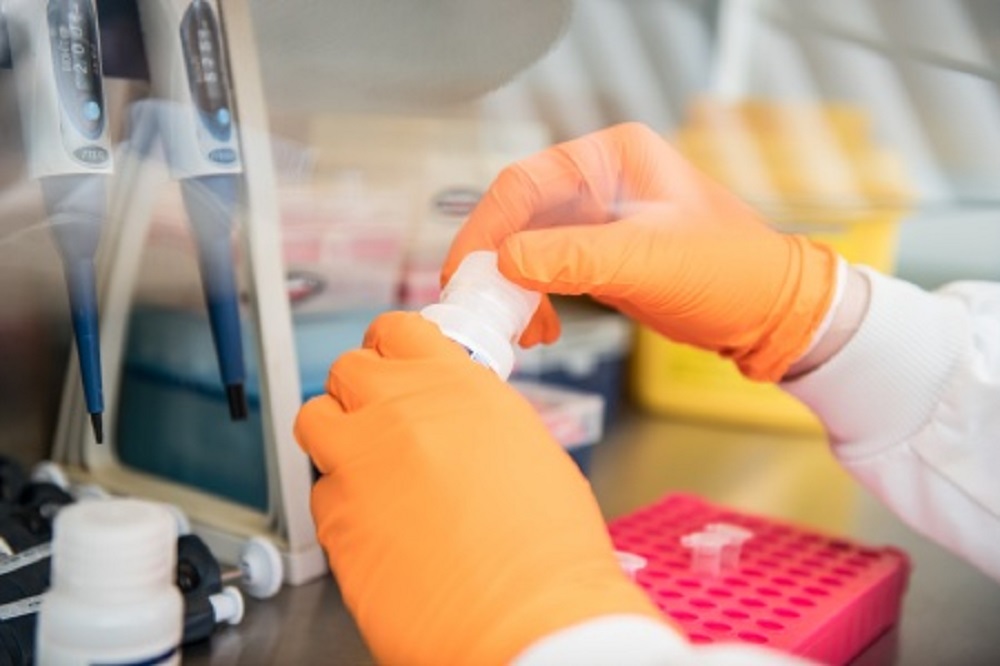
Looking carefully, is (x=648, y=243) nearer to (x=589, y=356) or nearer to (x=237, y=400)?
(x=237, y=400)

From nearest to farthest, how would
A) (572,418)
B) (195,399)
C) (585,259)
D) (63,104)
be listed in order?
(63,104) → (585,259) → (195,399) → (572,418)

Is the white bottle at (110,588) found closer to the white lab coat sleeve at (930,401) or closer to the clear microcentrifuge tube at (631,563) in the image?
the clear microcentrifuge tube at (631,563)

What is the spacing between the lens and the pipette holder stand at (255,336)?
2.48 ft

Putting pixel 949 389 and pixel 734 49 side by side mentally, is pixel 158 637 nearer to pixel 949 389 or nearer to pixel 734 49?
pixel 949 389

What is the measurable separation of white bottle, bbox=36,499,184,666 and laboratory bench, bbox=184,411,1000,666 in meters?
0.26

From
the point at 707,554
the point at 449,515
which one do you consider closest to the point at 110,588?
the point at 449,515

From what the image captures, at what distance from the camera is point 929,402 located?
86cm

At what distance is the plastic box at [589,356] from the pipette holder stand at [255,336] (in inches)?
19.3

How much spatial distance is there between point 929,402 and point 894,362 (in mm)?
43

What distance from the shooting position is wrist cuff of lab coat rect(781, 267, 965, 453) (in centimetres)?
85

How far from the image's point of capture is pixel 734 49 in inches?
67.8

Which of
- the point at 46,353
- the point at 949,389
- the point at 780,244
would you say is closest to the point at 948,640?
the point at 949,389

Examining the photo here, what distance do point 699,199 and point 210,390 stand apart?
0.48m

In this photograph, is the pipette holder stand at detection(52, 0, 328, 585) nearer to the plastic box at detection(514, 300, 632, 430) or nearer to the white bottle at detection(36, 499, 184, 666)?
the white bottle at detection(36, 499, 184, 666)
